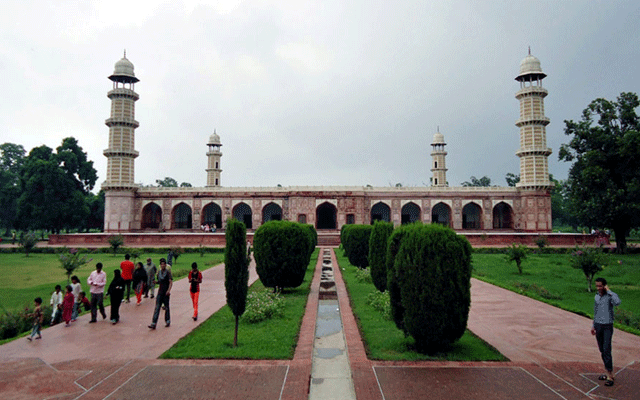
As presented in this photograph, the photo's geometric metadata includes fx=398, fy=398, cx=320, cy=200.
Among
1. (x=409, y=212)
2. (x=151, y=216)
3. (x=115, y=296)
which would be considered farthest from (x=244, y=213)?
(x=115, y=296)

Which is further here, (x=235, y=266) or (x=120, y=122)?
(x=120, y=122)

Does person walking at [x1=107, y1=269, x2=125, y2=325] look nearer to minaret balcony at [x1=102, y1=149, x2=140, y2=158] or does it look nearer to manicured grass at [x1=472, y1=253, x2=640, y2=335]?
manicured grass at [x1=472, y1=253, x2=640, y2=335]

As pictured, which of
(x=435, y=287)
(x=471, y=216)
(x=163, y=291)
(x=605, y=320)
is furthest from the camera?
(x=471, y=216)

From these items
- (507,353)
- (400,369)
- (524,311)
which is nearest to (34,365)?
(400,369)

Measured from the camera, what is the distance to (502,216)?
1414 inches

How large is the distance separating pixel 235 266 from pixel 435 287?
2823mm

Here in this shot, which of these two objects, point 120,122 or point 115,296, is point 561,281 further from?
point 120,122

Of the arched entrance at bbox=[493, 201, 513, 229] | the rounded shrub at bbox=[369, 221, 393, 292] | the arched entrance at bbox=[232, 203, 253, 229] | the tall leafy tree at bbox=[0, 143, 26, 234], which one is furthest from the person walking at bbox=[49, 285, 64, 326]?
the arched entrance at bbox=[493, 201, 513, 229]

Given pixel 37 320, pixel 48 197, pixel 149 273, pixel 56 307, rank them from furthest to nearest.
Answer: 1. pixel 48 197
2. pixel 149 273
3. pixel 56 307
4. pixel 37 320

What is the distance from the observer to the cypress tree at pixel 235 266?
582 cm

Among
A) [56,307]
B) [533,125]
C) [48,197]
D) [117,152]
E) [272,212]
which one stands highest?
[533,125]

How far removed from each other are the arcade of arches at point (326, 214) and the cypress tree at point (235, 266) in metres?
28.5

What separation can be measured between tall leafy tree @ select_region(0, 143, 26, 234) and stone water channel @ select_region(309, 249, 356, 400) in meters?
36.3

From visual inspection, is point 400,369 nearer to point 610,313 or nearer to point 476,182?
point 610,313
